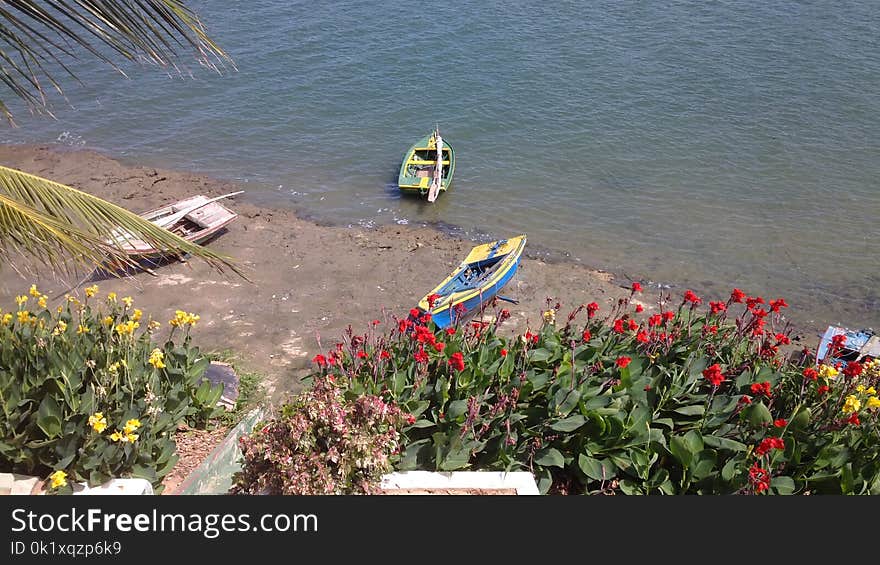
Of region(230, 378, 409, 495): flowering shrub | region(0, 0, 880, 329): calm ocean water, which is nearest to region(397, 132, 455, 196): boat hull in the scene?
region(0, 0, 880, 329): calm ocean water

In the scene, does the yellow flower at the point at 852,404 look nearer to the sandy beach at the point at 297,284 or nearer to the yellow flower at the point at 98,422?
the yellow flower at the point at 98,422

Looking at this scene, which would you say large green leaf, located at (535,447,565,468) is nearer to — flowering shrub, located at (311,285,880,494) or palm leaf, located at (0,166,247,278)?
flowering shrub, located at (311,285,880,494)

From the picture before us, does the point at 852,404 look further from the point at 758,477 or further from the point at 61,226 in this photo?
the point at 61,226

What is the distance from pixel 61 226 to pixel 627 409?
4875 mm

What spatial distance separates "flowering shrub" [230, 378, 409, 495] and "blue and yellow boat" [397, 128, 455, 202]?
50.8ft

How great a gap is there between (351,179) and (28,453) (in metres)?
16.8

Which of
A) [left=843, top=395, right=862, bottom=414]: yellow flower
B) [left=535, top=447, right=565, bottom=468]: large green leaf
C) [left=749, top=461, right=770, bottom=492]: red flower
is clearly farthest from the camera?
[left=535, top=447, right=565, bottom=468]: large green leaf

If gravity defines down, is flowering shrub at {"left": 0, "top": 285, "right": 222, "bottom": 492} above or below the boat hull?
above

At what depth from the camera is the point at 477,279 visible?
631 inches

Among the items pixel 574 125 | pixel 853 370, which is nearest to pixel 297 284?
pixel 574 125

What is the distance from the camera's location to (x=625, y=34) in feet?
101

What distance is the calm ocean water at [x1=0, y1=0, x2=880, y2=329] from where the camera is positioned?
19.6 metres

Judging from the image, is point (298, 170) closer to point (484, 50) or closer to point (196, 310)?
point (196, 310)

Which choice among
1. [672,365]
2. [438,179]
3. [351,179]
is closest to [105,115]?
[351,179]
